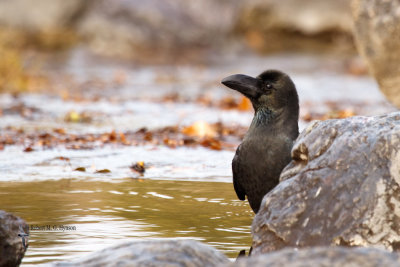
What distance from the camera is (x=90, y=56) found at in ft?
68.8

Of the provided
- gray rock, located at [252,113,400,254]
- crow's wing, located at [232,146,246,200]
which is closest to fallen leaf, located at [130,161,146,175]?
crow's wing, located at [232,146,246,200]

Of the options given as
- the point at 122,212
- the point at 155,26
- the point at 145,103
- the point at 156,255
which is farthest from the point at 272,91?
the point at 155,26

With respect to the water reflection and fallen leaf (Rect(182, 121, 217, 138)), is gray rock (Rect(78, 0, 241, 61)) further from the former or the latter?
the water reflection

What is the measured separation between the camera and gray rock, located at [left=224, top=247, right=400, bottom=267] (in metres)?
2.58

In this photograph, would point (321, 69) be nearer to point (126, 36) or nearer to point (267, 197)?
point (126, 36)

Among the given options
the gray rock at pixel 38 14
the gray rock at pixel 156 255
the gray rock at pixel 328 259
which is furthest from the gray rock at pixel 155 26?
the gray rock at pixel 328 259

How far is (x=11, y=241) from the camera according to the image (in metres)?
3.58

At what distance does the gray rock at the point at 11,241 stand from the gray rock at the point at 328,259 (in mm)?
1341

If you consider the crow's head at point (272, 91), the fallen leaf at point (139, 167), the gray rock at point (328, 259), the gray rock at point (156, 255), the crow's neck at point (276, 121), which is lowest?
the gray rock at point (156, 255)

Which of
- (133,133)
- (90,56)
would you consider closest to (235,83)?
(133,133)

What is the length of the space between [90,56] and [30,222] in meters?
16.8

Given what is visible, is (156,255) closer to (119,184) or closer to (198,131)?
(119,184)

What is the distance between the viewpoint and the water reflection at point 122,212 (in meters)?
4.17

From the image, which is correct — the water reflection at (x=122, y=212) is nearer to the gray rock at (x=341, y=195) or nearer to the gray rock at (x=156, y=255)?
the gray rock at (x=341, y=195)
